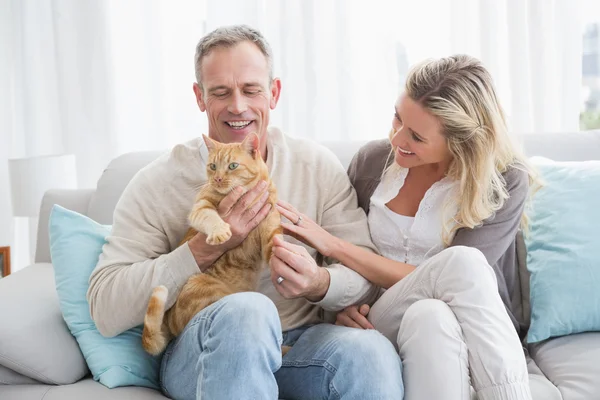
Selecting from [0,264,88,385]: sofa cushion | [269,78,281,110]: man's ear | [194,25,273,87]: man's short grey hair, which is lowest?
[0,264,88,385]: sofa cushion

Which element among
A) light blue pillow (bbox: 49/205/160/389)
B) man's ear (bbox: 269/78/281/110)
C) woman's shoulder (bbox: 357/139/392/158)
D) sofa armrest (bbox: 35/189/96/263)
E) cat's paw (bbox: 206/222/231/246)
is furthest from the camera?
sofa armrest (bbox: 35/189/96/263)

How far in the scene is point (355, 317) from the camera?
1.81 m

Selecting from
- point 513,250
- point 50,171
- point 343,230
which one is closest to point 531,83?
point 513,250

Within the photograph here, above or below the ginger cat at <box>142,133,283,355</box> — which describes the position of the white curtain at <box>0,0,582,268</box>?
above

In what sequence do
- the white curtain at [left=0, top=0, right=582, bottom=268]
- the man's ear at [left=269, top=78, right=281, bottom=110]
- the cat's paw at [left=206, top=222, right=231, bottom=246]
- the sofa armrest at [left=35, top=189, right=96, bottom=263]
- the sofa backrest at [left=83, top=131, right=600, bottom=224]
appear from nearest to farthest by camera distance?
the cat's paw at [left=206, top=222, right=231, bottom=246]
the man's ear at [left=269, top=78, right=281, bottom=110]
the sofa backrest at [left=83, top=131, right=600, bottom=224]
the sofa armrest at [left=35, top=189, right=96, bottom=263]
the white curtain at [left=0, top=0, right=582, bottom=268]

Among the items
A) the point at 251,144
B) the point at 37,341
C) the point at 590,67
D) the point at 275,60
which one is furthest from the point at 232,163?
the point at 590,67

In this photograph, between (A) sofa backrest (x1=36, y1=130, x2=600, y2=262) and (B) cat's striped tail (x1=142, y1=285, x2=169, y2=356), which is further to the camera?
(A) sofa backrest (x1=36, y1=130, x2=600, y2=262)

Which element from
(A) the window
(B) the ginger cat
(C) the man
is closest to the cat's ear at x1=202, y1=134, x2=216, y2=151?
(B) the ginger cat

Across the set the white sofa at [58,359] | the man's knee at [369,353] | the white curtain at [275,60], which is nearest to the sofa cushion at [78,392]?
the white sofa at [58,359]

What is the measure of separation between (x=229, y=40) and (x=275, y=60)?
140cm

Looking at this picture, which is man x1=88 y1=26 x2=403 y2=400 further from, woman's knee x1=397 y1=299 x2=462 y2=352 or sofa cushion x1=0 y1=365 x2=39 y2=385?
sofa cushion x1=0 y1=365 x2=39 y2=385

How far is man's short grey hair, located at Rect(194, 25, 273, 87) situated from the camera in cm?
188

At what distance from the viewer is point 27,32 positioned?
352 centimetres

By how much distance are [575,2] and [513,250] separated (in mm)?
1412
